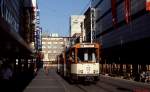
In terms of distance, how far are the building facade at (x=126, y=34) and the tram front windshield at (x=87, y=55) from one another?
25.9 metres

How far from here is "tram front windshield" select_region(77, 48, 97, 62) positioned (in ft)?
113

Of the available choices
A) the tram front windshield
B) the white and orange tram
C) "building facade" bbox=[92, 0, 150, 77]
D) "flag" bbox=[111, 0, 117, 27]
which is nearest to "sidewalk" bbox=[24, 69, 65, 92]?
the white and orange tram

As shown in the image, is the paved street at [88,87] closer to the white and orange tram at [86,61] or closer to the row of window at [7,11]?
the white and orange tram at [86,61]

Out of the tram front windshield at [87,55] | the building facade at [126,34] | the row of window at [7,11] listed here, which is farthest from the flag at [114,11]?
the tram front windshield at [87,55]

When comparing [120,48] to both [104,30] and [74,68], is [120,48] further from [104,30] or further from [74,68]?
[74,68]

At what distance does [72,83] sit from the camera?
125 feet

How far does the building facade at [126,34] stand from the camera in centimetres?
7312

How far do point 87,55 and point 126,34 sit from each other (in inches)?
2057

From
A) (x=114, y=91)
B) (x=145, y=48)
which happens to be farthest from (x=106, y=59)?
(x=114, y=91)

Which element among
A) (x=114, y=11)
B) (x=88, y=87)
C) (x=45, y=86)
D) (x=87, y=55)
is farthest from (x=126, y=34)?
(x=88, y=87)

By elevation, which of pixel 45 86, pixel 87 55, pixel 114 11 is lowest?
pixel 45 86

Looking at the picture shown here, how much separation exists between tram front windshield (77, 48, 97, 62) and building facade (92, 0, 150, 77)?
2589 centimetres

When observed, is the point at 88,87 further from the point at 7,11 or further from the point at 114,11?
the point at 114,11

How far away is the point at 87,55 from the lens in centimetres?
3469
